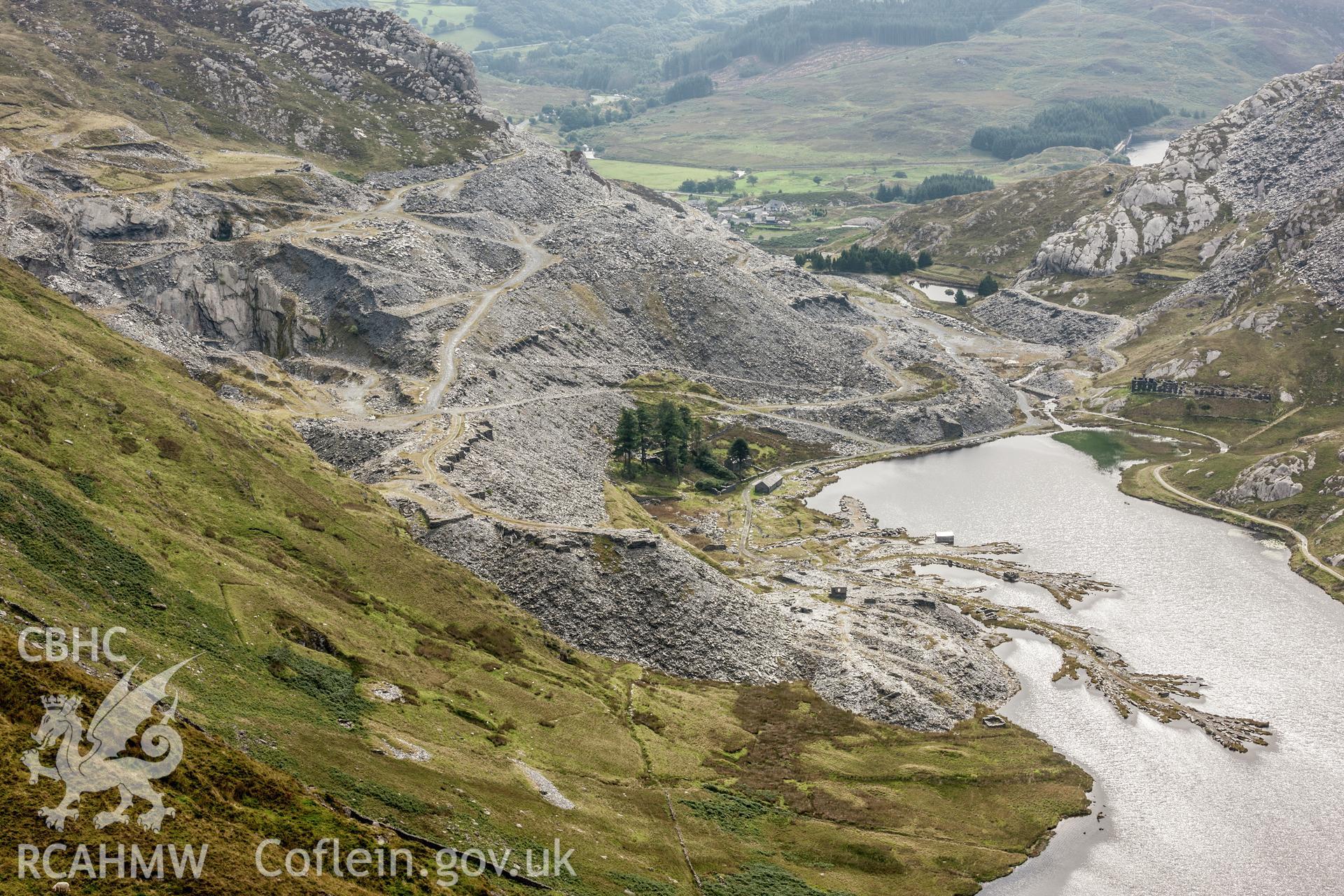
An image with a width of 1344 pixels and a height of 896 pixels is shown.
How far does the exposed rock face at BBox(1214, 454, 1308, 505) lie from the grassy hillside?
95135 millimetres

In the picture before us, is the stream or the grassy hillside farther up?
the grassy hillside

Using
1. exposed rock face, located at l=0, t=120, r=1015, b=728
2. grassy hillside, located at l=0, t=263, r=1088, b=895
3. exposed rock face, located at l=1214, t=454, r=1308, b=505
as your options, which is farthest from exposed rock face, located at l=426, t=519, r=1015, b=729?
exposed rock face, located at l=1214, t=454, r=1308, b=505

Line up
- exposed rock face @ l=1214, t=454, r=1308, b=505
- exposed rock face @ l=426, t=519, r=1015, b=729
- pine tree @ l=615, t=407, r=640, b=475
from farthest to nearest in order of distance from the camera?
exposed rock face @ l=1214, t=454, r=1308, b=505 < pine tree @ l=615, t=407, r=640, b=475 < exposed rock face @ l=426, t=519, r=1015, b=729

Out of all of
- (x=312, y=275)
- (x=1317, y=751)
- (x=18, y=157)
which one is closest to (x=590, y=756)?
(x=1317, y=751)

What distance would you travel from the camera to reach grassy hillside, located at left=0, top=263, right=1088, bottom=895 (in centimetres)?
6912

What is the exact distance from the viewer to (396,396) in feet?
551

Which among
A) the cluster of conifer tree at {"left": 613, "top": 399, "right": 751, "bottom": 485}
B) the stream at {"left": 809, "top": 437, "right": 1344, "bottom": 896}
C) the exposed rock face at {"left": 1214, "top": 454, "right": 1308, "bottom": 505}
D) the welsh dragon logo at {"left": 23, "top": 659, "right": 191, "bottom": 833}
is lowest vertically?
the stream at {"left": 809, "top": 437, "right": 1344, "bottom": 896}

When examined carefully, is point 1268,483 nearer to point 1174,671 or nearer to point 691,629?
point 1174,671

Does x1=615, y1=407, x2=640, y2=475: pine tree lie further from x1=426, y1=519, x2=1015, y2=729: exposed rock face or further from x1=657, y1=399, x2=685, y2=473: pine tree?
x1=426, y1=519, x2=1015, y2=729: exposed rock face

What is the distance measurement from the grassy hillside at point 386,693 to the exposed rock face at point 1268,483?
95.1m

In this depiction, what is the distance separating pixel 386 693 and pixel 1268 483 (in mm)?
161770

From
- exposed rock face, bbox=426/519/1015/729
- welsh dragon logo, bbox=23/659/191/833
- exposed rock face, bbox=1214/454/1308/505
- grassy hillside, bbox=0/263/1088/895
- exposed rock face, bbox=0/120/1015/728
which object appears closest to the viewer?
welsh dragon logo, bbox=23/659/191/833

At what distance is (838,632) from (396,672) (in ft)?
196

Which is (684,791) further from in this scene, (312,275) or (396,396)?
(312,275)
